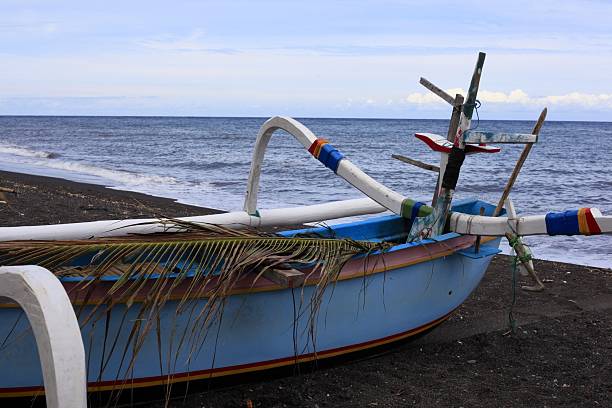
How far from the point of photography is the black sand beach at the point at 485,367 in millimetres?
4312

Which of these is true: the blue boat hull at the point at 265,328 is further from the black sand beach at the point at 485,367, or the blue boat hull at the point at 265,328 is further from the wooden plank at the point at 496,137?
the wooden plank at the point at 496,137

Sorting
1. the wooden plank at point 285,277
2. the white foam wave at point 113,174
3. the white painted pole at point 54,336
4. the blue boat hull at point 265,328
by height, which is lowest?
the white foam wave at point 113,174

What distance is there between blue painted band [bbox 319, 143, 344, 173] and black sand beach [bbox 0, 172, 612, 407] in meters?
1.29

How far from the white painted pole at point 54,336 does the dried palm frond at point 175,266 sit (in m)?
0.83

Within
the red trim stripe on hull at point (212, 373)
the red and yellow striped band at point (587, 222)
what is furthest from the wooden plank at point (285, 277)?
the red and yellow striped band at point (587, 222)

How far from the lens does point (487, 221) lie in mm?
4734

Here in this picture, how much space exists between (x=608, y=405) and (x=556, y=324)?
1.65m

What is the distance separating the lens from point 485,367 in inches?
195

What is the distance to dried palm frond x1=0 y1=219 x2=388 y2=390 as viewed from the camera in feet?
11.9

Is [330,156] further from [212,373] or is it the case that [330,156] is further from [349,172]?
[212,373]

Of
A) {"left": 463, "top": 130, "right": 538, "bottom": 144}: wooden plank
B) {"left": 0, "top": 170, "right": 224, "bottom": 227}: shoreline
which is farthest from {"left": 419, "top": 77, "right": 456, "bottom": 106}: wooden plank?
{"left": 0, "top": 170, "right": 224, "bottom": 227}: shoreline

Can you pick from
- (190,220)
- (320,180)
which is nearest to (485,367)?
(190,220)

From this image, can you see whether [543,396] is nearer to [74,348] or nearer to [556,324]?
[556,324]

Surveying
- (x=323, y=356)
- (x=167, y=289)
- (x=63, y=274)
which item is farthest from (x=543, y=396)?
(x=63, y=274)
